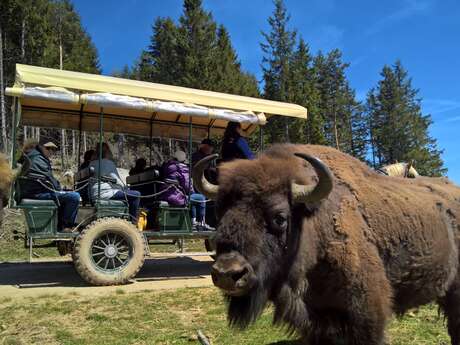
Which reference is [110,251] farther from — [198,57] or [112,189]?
[198,57]

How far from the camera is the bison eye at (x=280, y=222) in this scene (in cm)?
339

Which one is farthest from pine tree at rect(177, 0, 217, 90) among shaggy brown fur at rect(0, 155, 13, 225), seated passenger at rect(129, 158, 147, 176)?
shaggy brown fur at rect(0, 155, 13, 225)

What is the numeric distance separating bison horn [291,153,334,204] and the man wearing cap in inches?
251

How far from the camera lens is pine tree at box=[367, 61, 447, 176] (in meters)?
46.3

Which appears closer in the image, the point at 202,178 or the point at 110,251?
the point at 202,178

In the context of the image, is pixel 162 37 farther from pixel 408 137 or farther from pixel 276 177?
pixel 276 177

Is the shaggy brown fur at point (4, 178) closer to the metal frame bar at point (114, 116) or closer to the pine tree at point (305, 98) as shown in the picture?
the metal frame bar at point (114, 116)

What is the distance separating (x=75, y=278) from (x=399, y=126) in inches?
1775

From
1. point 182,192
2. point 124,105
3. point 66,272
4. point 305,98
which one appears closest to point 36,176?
point 124,105

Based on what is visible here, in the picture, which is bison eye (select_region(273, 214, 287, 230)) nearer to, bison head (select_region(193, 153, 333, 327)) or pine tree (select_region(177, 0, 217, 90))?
bison head (select_region(193, 153, 333, 327))

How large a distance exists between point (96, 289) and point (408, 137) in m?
45.3

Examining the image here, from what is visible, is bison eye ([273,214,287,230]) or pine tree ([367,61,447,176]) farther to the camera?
pine tree ([367,61,447,176])

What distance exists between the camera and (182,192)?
9.77 metres

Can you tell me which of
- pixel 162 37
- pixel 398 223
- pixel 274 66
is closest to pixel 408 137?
pixel 274 66
